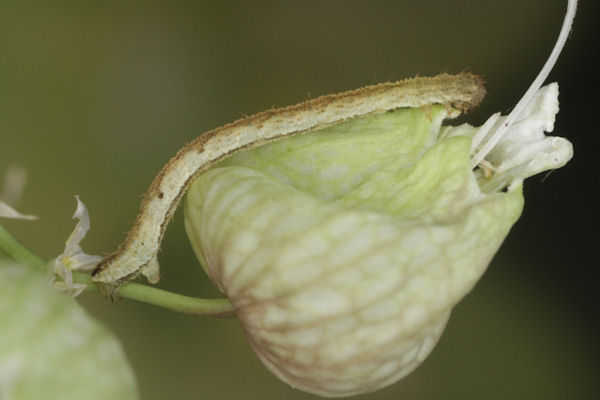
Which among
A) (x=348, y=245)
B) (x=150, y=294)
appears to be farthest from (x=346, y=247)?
(x=150, y=294)

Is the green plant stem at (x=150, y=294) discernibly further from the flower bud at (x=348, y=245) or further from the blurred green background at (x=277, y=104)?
the blurred green background at (x=277, y=104)

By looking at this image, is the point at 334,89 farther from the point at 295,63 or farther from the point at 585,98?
the point at 585,98

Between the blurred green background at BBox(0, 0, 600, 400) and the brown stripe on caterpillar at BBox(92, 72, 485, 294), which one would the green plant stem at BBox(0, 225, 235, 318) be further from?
the blurred green background at BBox(0, 0, 600, 400)

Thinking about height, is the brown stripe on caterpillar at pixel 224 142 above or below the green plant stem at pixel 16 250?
above

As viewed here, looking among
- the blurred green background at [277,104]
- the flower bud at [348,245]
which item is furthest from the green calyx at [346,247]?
the blurred green background at [277,104]

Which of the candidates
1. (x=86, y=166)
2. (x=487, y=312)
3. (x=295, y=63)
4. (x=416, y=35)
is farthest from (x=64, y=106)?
(x=487, y=312)

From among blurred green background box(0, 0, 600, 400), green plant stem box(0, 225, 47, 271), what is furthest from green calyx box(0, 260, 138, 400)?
blurred green background box(0, 0, 600, 400)
